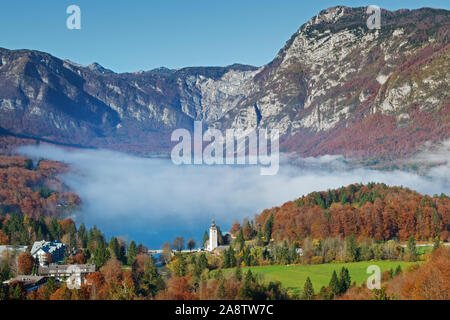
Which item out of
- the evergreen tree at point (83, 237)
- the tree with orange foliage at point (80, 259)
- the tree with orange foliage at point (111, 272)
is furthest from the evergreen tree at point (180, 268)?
the evergreen tree at point (83, 237)

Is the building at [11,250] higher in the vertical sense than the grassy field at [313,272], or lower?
higher

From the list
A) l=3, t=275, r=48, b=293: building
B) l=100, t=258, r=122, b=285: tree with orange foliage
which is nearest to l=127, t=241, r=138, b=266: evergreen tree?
l=100, t=258, r=122, b=285: tree with orange foliage

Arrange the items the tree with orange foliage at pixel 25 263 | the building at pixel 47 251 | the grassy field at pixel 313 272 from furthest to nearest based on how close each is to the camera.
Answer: the building at pixel 47 251
the tree with orange foliage at pixel 25 263
the grassy field at pixel 313 272

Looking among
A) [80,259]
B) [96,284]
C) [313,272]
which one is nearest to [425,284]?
[313,272]

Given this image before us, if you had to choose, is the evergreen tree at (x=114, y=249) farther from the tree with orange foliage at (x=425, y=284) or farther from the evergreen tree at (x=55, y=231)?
the tree with orange foliage at (x=425, y=284)

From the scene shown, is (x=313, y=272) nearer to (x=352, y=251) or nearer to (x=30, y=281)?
(x=352, y=251)
